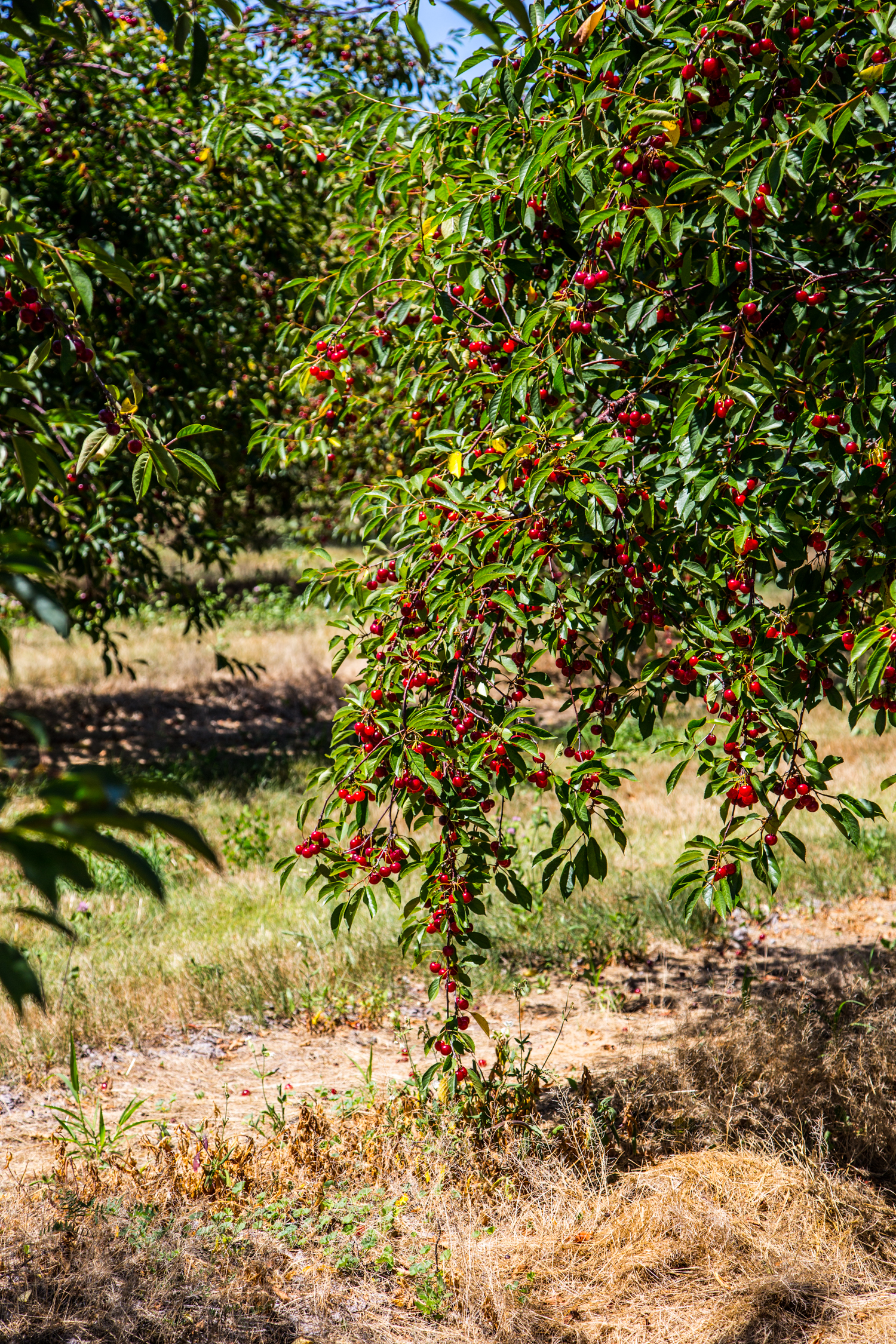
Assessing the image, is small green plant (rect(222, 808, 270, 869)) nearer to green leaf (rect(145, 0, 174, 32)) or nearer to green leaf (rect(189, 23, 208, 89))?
green leaf (rect(189, 23, 208, 89))

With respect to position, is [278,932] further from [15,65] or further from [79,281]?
[15,65]

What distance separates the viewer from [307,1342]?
7.83 feet

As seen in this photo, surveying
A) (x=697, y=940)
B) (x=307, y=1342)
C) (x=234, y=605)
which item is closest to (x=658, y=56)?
(x=307, y=1342)

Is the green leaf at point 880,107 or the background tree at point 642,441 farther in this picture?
the background tree at point 642,441

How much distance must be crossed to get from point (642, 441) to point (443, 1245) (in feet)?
7.60

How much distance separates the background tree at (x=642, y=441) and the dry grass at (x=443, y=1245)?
1.68 ft

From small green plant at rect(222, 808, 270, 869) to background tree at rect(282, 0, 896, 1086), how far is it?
3421 mm

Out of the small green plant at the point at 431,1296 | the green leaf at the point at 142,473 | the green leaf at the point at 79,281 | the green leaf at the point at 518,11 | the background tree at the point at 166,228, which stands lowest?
the small green plant at the point at 431,1296

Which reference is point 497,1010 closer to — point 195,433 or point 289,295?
point 195,433

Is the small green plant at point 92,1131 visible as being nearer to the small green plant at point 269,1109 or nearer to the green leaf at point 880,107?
the small green plant at point 269,1109

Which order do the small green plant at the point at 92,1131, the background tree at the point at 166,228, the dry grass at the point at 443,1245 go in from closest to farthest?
1. the dry grass at the point at 443,1245
2. the small green plant at the point at 92,1131
3. the background tree at the point at 166,228

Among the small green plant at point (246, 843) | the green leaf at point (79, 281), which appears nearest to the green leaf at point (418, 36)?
the green leaf at point (79, 281)

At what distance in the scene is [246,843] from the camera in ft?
19.7

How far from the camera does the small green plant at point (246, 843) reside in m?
6.00
